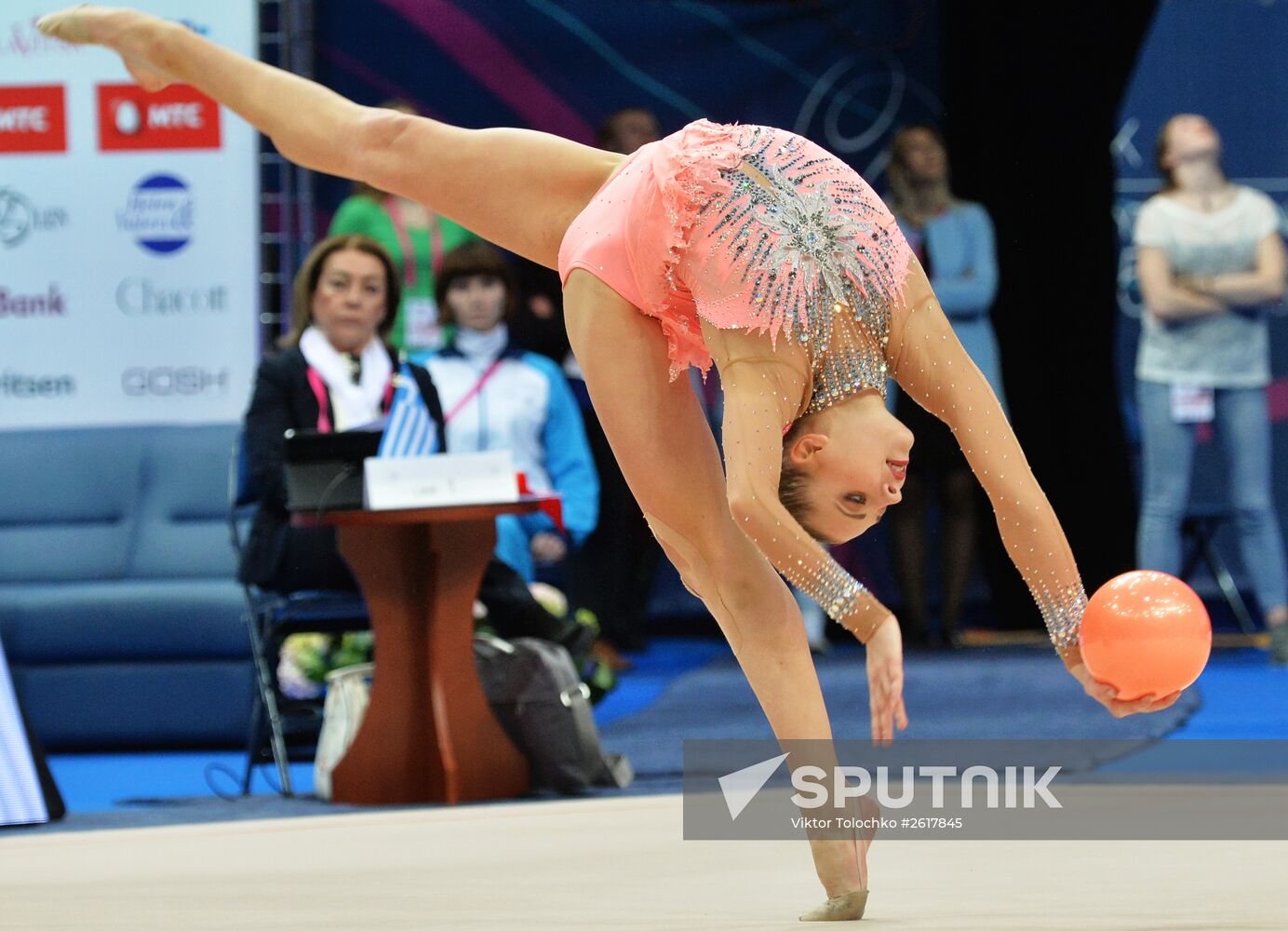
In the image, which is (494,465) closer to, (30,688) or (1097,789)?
(1097,789)

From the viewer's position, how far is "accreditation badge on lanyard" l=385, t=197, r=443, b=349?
20.0 feet

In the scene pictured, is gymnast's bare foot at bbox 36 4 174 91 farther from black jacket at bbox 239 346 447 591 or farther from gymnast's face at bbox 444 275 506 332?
gymnast's face at bbox 444 275 506 332

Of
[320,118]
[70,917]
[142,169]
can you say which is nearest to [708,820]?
[70,917]

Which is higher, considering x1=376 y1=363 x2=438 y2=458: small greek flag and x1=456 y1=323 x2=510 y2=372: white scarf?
x1=456 y1=323 x2=510 y2=372: white scarf

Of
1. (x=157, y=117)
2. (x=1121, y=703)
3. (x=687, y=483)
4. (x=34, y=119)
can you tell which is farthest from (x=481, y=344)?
(x=1121, y=703)

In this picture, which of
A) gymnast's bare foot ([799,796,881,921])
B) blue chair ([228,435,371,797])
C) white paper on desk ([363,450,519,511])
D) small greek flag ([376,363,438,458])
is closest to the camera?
gymnast's bare foot ([799,796,881,921])

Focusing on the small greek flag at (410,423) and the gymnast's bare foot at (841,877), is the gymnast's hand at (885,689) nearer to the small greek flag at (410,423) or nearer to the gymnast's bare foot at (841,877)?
the gymnast's bare foot at (841,877)

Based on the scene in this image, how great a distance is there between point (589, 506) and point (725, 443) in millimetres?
3152

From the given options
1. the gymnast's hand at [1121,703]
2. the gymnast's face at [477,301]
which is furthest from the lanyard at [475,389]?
the gymnast's hand at [1121,703]

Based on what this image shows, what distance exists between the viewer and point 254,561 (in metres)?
4.70

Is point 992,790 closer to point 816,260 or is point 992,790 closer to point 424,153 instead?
point 816,260

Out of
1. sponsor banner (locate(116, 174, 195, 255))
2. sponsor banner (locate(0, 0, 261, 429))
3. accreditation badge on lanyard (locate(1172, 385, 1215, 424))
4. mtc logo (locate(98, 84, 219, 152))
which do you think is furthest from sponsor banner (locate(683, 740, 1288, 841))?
mtc logo (locate(98, 84, 219, 152))

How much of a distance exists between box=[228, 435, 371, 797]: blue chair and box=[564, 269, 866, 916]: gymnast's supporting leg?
2.22m

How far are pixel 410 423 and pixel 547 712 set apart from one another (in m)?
0.93
